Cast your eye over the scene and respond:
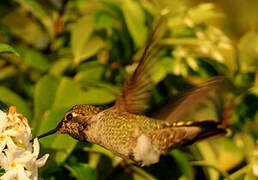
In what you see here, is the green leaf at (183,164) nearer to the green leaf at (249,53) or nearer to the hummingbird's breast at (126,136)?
the hummingbird's breast at (126,136)

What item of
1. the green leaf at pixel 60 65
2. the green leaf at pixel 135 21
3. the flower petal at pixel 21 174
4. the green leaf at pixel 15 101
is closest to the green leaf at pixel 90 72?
the green leaf at pixel 60 65

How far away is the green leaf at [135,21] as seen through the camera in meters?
2.32

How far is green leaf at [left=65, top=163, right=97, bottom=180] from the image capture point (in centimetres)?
181

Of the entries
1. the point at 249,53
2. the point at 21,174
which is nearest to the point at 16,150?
the point at 21,174

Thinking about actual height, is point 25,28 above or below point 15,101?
above

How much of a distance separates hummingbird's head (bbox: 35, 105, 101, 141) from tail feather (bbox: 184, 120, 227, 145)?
0.48 meters

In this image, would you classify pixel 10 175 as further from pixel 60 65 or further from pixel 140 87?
pixel 60 65

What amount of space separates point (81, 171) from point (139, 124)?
0.29 meters

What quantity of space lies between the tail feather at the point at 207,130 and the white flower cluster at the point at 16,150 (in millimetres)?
736

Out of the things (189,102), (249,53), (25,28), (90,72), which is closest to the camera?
(189,102)

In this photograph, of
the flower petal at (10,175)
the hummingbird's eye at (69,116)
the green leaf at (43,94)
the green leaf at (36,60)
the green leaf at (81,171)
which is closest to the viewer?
the flower petal at (10,175)

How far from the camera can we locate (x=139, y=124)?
182cm

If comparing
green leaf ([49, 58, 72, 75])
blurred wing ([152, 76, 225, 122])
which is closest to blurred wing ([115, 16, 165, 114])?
blurred wing ([152, 76, 225, 122])

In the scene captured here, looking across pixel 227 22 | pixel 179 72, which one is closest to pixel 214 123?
pixel 179 72
